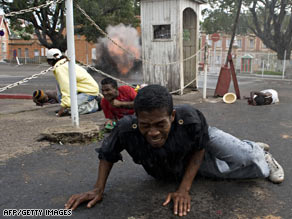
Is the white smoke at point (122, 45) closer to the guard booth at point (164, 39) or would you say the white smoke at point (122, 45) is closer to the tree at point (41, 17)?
the tree at point (41, 17)

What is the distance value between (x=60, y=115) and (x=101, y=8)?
18603mm

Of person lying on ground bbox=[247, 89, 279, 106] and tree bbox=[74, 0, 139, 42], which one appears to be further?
tree bbox=[74, 0, 139, 42]

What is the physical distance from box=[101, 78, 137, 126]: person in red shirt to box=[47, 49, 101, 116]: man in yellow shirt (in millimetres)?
1456

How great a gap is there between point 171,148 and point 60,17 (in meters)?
18.8

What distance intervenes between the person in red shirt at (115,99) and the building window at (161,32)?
528 centimetres

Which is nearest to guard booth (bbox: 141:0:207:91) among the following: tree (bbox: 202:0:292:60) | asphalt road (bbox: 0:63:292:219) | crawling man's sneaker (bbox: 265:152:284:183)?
asphalt road (bbox: 0:63:292:219)

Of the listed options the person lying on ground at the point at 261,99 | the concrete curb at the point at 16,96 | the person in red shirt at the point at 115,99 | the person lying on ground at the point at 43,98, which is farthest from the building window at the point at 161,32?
the person in red shirt at the point at 115,99

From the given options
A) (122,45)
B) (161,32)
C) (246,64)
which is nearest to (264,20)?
(246,64)

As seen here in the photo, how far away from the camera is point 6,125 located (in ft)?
16.8

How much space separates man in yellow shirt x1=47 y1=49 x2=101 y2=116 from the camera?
5770 mm

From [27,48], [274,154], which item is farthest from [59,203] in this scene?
[27,48]

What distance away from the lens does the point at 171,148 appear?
2229 mm

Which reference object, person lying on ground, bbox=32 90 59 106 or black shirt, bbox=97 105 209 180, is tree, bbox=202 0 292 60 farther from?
black shirt, bbox=97 105 209 180

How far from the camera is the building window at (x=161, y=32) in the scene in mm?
9344
